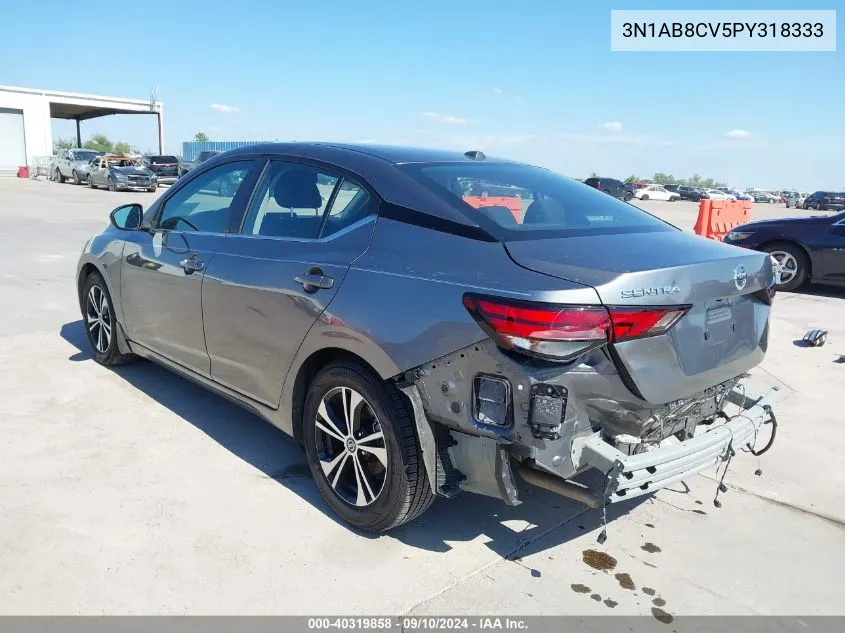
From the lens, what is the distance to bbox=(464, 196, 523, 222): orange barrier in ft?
9.73

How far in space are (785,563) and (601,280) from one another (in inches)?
66.0

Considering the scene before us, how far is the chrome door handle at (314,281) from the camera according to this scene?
3.05m

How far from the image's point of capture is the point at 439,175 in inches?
126

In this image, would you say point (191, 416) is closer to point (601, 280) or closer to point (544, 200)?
point (544, 200)

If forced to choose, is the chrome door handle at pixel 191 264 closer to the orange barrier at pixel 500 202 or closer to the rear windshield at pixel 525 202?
the rear windshield at pixel 525 202

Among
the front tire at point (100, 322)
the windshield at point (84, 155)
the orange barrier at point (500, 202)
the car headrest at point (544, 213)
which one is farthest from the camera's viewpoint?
the windshield at point (84, 155)

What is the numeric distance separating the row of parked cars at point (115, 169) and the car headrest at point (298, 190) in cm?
2245

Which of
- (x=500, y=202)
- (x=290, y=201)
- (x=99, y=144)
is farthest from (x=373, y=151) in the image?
(x=99, y=144)

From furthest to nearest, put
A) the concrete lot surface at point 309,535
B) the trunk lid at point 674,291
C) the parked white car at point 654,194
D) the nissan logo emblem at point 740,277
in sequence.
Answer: the parked white car at point 654,194, the nissan logo emblem at point 740,277, the concrete lot surface at point 309,535, the trunk lid at point 674,291

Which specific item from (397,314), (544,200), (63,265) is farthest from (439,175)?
(63,265)

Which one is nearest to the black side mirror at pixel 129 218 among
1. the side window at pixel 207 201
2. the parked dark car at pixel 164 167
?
the side window at pixel 207 201

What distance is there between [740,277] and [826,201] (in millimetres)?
50031

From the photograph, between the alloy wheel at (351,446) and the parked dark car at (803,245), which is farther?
the parked dark car at (803,245)
